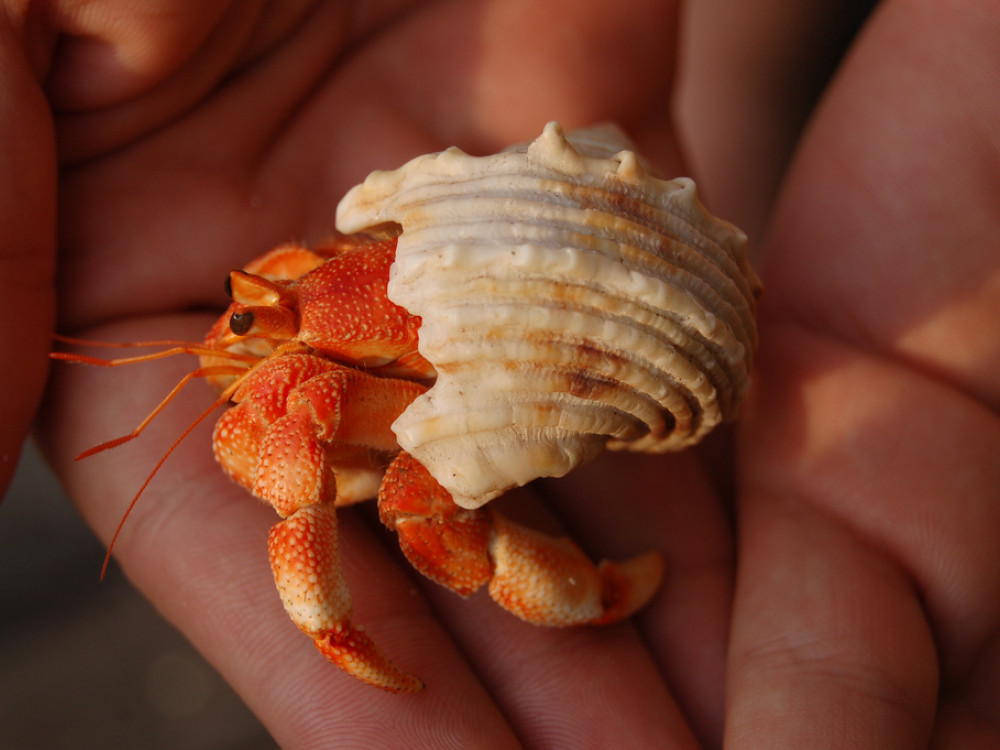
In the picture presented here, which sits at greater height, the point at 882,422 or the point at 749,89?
the point at 749,89

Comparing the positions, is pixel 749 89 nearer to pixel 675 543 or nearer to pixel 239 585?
pixel 675 543

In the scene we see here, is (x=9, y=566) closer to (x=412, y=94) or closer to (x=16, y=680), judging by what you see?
(x=16, y=680)

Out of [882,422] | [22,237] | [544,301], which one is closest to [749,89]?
[882,422]

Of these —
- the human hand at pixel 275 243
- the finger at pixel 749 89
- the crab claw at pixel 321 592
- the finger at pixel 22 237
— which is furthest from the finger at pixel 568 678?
the finger at pixel 749 89

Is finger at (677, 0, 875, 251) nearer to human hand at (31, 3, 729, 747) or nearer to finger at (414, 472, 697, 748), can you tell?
human hand at (31, 3, 729, 747)

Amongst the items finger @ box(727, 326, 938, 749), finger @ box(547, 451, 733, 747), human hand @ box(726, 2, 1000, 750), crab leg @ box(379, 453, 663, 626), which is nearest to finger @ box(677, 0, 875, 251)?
human hand @ box(726, 2, 1000, 750)

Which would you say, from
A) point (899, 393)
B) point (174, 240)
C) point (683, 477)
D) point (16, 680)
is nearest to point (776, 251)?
point (899, 393)

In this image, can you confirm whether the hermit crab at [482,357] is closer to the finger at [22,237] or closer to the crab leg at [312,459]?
the crab leg at [312,459]

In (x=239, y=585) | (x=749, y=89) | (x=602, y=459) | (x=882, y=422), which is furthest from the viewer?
(x=749, y=89)
